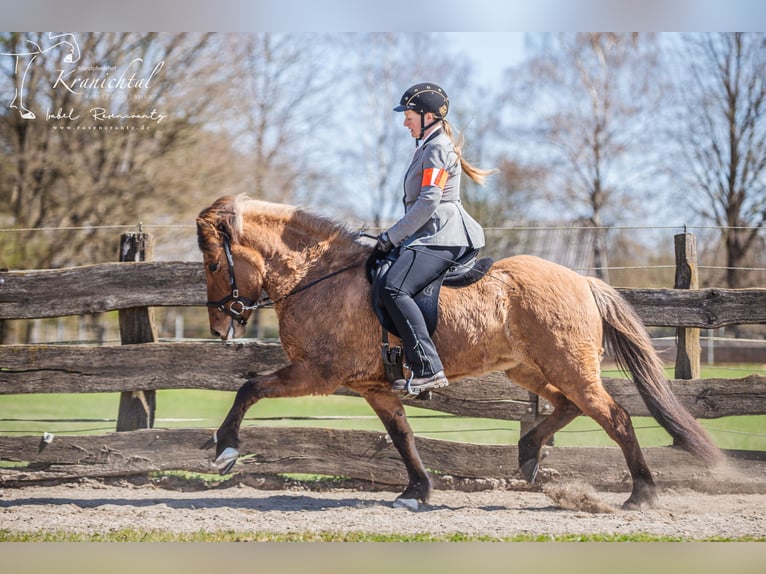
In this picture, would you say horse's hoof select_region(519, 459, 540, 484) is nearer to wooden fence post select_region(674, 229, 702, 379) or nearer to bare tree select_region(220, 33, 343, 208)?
wooden fence post select_region(674, 229, 702, 379)

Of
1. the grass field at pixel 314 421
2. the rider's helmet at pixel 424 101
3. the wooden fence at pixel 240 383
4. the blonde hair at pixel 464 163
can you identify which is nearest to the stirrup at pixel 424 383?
the wooden fence at pixel 240 383

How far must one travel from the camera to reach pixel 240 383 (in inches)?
237

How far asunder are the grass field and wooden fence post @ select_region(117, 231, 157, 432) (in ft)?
3.41

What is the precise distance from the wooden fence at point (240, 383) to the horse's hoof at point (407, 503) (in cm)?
64

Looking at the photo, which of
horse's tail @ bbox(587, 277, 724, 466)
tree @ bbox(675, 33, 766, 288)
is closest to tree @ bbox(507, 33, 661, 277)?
tree @ bbox(675, 33, 766, 288)

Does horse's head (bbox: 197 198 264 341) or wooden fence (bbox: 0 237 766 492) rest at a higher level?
horse's head (bbox: 197 198 264 341)

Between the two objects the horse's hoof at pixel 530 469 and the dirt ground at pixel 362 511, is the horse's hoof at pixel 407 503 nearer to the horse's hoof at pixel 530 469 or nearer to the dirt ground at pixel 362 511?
the dirt ground at pixel 362 511

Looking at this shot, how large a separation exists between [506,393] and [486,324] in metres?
1.27

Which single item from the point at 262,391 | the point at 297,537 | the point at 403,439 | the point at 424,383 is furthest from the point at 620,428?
the point at 262,391

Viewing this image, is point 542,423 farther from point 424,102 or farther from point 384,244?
point 424,102

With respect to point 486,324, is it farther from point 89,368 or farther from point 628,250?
point 628,250

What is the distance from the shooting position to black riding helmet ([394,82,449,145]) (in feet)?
16.2

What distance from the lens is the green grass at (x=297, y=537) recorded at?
14.3 feet

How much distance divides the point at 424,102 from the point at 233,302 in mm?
1848
